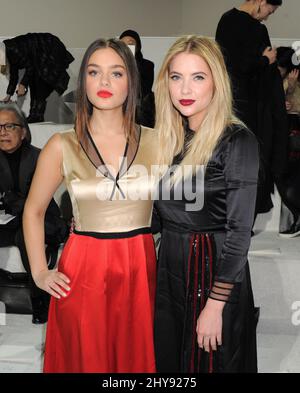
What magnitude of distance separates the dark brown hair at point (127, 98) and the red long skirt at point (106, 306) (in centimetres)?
30

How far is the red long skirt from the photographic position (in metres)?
1.56

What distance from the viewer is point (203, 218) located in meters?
1.46

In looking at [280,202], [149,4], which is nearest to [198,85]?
[280,202]

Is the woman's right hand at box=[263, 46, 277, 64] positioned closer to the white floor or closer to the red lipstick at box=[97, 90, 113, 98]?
the white floor

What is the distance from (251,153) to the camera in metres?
1.38

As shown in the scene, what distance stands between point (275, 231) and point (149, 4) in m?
3.53

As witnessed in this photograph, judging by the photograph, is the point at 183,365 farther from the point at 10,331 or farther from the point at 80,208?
the point at 10,331

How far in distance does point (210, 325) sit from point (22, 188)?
6.19ft

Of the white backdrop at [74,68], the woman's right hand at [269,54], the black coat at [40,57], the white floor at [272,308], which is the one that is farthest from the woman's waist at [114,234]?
the white backdrop at [74,68]

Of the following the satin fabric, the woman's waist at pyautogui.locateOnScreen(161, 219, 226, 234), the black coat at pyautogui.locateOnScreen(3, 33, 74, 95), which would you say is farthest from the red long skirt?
the black coat at pyautogui.locateOnScreen(3, 33, 74, 95)

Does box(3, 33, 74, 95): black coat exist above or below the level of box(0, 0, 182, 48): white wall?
below

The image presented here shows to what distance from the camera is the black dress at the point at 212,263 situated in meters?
1.39

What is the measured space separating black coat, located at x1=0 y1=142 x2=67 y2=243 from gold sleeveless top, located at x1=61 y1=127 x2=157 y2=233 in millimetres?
1383

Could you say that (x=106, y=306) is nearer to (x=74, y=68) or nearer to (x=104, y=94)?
(x=104, y=94)
